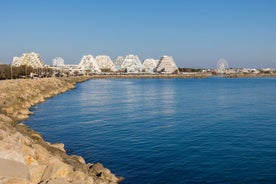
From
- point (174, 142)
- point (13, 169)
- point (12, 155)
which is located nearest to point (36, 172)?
point (12, 155)

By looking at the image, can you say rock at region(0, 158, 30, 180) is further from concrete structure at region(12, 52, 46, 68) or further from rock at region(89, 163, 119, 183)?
concrete structure at region(12, 52, 46, 68)

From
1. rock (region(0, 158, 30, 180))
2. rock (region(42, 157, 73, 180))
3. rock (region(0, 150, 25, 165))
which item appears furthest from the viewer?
rock (region(42, 157, 73, 180))

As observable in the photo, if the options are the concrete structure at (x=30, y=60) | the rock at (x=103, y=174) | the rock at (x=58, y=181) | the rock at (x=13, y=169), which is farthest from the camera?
the concrete structure at (x=30, y=60)

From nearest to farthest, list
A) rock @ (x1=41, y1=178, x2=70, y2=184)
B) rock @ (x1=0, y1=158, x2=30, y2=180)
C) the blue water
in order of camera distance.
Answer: rock @ (x1=0, y1=158, x2=30, y2=180) → rock @ (x1=41, y1=178, x2=70, y2=184) → the blue water

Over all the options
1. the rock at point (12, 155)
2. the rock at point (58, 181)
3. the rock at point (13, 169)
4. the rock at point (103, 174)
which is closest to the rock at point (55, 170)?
the rock at point (58, 181)

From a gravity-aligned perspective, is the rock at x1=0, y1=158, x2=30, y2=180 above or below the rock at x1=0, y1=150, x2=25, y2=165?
below

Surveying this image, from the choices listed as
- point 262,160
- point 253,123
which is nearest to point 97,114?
point 253,123

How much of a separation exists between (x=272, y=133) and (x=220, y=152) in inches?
228

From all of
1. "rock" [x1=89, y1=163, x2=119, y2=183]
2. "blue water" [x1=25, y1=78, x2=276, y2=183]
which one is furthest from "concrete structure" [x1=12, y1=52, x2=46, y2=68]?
"rock" [x1=89, y1=163, x2=119, y2=183]

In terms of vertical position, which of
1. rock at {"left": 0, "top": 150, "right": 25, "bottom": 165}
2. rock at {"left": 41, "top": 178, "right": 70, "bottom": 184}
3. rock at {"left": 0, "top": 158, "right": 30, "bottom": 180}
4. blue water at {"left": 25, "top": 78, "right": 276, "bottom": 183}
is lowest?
blue water at {"left": 25, "top": 78, "right": 276, "bottom": 183}

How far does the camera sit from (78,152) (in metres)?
16.4

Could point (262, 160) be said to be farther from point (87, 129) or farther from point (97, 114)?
point (97, 114)

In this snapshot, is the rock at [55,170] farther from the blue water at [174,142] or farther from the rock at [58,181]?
the blue water at [174,142]

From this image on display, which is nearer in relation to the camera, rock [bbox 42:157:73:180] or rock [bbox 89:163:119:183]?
rock [bbox 42:157:73:180]
